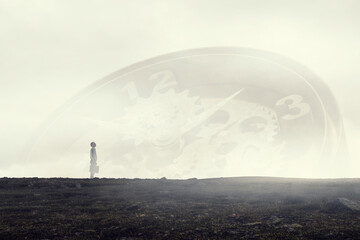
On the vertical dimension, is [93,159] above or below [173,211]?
above

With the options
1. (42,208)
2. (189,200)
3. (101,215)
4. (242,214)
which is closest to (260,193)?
(189,200)

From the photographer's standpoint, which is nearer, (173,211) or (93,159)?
(173,211)

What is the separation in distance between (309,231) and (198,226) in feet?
18.2

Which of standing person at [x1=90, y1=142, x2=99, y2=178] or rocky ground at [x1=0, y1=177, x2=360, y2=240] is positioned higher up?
standing person at [x1=90, y1=142, x2=99, y2=178]

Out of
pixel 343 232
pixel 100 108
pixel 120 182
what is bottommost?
pixel 343 232

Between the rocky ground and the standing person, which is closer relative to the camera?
the rocky ground

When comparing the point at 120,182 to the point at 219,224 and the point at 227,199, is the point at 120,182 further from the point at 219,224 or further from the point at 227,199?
the point at 219,224

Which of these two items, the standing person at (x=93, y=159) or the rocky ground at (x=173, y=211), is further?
the standing person at (x=93, y=159)

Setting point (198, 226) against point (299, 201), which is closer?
point (198, 226)

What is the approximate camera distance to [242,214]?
20.8m

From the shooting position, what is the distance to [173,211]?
2298 cm

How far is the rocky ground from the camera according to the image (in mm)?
16438

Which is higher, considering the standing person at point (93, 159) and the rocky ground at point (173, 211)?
the standing person at point (93, 159)

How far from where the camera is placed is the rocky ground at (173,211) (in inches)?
647
